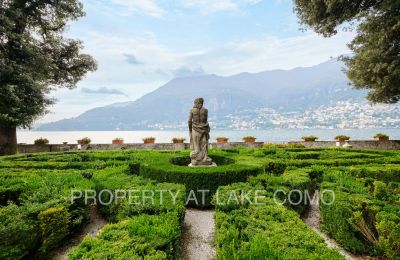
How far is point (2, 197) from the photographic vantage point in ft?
22.8

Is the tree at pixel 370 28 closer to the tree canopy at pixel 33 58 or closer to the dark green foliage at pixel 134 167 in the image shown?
the dark green foliage at pixel 134 167

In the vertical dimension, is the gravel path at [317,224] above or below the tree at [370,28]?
below

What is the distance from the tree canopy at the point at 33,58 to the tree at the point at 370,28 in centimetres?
1609

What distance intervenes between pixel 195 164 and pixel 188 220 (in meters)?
3.05

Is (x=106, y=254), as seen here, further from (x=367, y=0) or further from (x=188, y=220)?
(x=367, y=0)

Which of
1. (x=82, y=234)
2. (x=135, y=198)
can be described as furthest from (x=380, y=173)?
(x=82, y=234)

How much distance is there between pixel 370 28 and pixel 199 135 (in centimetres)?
1133

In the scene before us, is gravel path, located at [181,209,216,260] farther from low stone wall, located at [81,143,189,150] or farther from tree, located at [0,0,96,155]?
low stone wall, located at [81,143,189,150]

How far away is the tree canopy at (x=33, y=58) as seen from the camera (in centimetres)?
1595

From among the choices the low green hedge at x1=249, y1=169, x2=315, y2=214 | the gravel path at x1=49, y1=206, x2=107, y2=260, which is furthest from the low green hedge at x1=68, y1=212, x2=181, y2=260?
the low green hedge at x1=249, y1=169, x2=315, y2=214

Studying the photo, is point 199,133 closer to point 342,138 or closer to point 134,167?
point 134,167

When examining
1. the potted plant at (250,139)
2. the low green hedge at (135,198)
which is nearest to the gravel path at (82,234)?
the low green hedge at (135,198)

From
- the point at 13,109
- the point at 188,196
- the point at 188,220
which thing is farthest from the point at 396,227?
the point at 13,109

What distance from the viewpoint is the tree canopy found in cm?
1595
